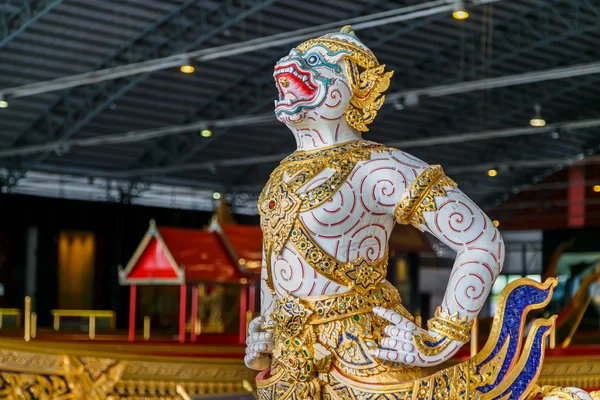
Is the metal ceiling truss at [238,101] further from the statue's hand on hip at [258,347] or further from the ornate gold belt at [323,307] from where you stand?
the ornate gold belt at [323,307]

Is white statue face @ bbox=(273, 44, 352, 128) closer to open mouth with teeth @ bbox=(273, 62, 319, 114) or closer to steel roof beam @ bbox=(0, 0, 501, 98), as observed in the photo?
open mouth with teeth @ bbox=(273, 62, 319, 114)

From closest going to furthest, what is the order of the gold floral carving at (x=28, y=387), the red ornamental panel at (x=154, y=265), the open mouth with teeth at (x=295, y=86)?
the open mouth with teeth at (x=295, y=86) < the gold floral carving at (x=28, y=387) < the red ornamental panel at (x=154, y=265)

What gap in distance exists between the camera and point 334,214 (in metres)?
2.62

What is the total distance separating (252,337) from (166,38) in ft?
44.4

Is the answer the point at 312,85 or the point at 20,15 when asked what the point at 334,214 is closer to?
the point at 312,85

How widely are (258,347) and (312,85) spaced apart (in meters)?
0.81

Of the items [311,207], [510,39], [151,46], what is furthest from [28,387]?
[510,39]

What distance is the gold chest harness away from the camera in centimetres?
262

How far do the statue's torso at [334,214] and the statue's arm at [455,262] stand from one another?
61mm

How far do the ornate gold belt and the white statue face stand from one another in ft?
1.77

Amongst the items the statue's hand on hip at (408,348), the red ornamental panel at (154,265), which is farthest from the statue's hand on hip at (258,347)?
the red ornamental panel at (154,265)

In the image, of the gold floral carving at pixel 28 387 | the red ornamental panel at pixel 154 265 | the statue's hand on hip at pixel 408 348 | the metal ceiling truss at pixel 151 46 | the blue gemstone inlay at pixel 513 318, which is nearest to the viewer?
the statue's hand on hip at pixel 408 348

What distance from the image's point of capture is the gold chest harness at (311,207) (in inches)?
103

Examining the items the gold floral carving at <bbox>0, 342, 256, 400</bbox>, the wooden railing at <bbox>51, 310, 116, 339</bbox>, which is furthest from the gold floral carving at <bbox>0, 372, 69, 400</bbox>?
the wooden railing at <bbox>51, 310, 116, 339</bbox>
